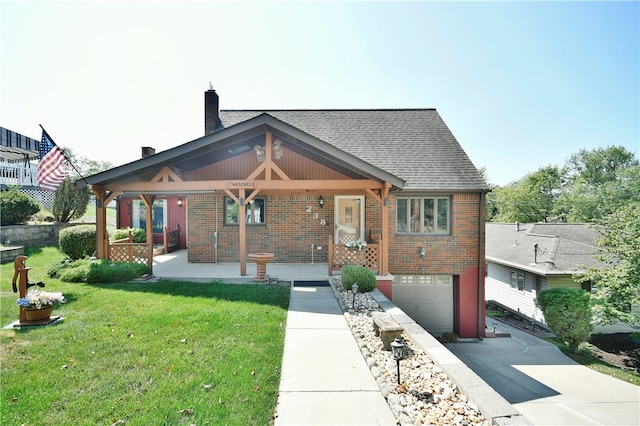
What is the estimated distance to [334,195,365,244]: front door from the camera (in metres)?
12.0

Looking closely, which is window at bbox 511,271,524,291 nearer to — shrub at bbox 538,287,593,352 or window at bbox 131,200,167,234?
shrub at bbox 538,287,593,352

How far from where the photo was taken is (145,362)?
4.19m

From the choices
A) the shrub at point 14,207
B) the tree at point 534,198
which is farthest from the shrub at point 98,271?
the tree at point 534,198

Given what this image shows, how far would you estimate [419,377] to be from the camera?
13.4 feet

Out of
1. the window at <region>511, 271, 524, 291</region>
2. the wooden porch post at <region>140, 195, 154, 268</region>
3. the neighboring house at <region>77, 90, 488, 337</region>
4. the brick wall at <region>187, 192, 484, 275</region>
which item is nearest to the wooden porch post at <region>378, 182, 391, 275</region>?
the neighboring house at <region>77, 90, 488, 337</region>

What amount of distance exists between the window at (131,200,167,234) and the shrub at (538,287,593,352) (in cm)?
1768

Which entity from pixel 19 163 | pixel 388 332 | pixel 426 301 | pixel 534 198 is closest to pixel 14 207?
pixel 19 163

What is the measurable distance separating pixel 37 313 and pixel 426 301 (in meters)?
10.9

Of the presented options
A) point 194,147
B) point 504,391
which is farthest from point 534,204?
point 194,147

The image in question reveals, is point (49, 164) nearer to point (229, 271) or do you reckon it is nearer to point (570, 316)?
point (229, 271)

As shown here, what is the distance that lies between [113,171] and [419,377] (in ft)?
30.9

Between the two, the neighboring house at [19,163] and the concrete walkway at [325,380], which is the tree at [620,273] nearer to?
the concrete walkway at [325,380]

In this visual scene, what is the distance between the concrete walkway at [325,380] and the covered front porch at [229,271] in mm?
3379

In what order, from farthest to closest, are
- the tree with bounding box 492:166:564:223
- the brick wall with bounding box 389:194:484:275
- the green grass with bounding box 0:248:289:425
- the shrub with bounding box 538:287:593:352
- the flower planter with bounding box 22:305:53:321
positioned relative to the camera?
the tree with bounding box 492:166:564:223 < the brick wall with bounding box 389:194:484:275 < the shrub with bounding box 538:287:593:352 < the flower planter with bounding box 22:305:53:321 < the green grass with bounding box 0:248:289:425
